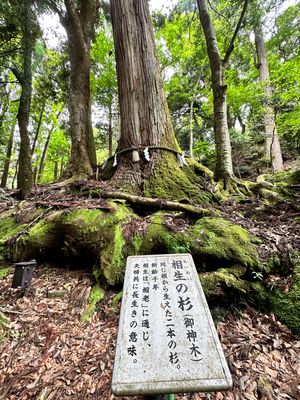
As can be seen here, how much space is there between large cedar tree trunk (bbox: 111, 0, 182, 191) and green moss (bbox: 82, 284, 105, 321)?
6.28 ft

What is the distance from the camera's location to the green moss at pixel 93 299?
2.38m

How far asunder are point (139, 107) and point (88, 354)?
13.3 feet

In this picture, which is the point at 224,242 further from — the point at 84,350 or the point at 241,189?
the point at 241,189

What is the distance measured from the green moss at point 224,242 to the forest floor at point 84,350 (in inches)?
22.2

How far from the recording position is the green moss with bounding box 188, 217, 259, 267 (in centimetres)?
248

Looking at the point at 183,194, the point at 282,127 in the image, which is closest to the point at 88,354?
the point at 183,194

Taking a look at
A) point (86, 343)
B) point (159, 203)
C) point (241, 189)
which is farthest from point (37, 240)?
point (241, 189)

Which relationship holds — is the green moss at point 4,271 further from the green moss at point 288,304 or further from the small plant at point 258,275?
the green moss at point 288,304

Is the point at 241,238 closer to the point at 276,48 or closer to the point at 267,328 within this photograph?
the point at 267,328

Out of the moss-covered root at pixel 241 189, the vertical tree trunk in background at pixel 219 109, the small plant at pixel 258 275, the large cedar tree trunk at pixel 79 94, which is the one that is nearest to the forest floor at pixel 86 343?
the small plant at pixel 258 275

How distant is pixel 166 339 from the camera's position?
1.28 m

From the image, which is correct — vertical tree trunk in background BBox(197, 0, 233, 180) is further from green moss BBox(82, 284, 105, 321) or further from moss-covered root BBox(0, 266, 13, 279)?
moss-covered root BBox(0, 266, 13, 279)

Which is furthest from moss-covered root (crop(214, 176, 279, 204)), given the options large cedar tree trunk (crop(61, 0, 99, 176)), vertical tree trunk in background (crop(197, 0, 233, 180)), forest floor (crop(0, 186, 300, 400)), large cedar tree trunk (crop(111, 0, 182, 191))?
large cedar tree trunk (crop(61, 0, 99, 176))

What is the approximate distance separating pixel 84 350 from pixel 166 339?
4.04 feet
